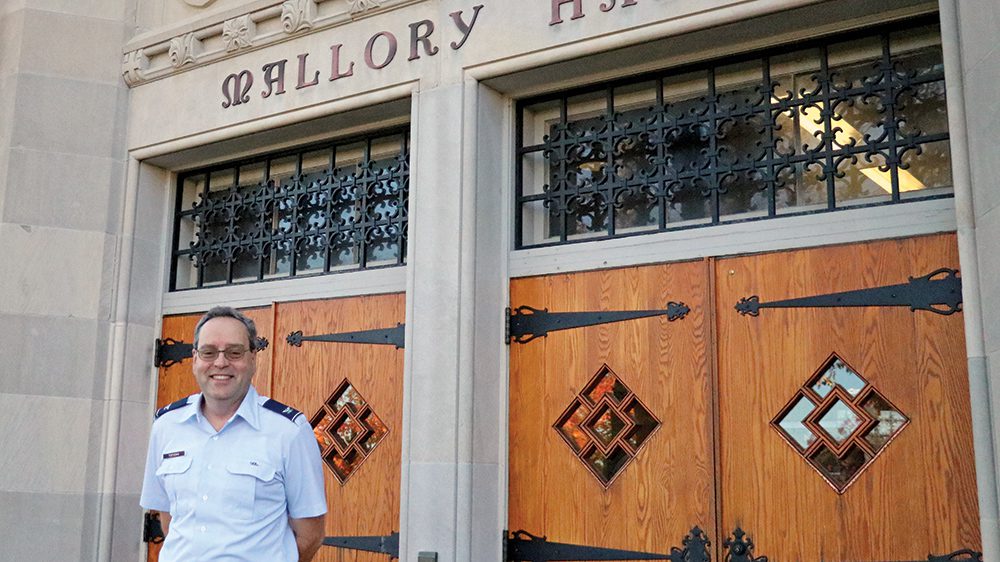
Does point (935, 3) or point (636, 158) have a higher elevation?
point (935, 3)

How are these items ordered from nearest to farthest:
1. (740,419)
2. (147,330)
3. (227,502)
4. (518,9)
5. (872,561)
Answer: (227,502) → (872,561) → (740,419) → (518,9) → (147,330)

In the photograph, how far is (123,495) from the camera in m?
7.25

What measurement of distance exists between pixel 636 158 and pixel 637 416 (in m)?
1.42

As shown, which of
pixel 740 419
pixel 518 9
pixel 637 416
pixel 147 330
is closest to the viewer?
pixel 740 419

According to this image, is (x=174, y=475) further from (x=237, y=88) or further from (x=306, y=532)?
(x=237, y=88)

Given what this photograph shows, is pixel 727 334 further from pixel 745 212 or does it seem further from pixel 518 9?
pixel 518 9

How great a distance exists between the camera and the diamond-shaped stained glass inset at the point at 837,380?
4902 millimetres

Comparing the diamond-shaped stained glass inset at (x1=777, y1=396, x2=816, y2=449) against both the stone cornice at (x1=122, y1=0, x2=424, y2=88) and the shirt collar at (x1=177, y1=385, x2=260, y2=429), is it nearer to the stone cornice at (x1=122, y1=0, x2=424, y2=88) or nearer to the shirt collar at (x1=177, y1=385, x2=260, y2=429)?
the shirt collar at (x1=177, y1=385, x2=260, y2=429)

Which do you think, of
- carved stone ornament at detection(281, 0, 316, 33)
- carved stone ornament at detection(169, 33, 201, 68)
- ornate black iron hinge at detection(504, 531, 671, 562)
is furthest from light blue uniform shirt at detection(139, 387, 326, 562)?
carved stone ornament at detection(169, 33, 201, 68)

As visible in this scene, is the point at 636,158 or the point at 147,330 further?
the point at 147,330

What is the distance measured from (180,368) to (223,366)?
13.7 feet

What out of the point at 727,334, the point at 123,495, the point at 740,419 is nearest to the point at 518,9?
the point at 727,334

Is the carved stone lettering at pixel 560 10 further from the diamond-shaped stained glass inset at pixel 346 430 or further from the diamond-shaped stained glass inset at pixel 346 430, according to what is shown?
the diamond-shaped stained glass inset at pixel 346 430

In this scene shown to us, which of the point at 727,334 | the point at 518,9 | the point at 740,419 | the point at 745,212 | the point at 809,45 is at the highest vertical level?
the point at 518,9
